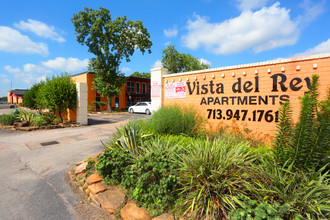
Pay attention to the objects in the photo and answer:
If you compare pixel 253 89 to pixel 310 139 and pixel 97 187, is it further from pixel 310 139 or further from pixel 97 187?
pixel 97 187

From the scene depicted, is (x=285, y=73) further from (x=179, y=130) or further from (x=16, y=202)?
(x=16, y=202)

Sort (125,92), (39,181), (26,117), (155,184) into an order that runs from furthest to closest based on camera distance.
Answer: (125,92) → (26,117) → (39,181) → (155,184)

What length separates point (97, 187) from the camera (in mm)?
3268

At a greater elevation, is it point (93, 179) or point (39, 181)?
point (93, 179)

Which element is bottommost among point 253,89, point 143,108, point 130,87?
point 143,108

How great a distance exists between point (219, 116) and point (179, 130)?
1.82 meters

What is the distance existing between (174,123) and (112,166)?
2465 millimetres

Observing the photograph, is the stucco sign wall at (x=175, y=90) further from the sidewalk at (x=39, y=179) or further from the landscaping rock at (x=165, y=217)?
the landscaping rock at (x=165, y=217)

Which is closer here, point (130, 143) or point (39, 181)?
point (39, 181)

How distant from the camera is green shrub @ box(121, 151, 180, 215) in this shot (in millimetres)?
2527

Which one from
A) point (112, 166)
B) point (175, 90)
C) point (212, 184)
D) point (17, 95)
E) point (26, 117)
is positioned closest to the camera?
point (212, 184)

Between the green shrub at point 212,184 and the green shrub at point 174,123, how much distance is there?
2380 mm

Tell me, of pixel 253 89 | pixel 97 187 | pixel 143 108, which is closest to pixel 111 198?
pixel 97 187

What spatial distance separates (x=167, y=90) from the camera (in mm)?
7789
